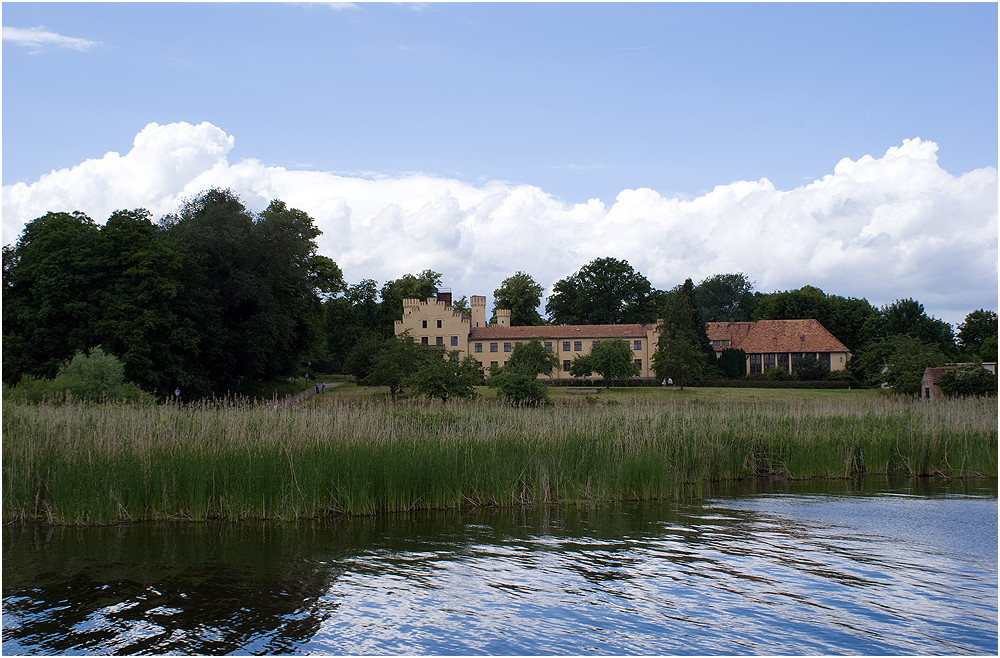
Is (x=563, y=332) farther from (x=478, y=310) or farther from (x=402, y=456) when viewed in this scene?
(x=402, y=456)

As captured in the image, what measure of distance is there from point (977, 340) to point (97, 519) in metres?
80.9

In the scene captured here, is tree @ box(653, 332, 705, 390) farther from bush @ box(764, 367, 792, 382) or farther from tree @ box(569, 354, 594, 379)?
bush @ box(764, 367, 792, 382)

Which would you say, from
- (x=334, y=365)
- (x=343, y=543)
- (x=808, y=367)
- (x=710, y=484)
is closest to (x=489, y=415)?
(x=710, y=484)

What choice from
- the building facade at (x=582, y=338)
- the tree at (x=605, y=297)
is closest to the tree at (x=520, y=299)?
the tree at (x=605, y=297)

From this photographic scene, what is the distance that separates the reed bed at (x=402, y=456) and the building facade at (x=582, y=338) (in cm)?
5475

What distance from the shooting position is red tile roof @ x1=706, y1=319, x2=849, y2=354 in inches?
2889

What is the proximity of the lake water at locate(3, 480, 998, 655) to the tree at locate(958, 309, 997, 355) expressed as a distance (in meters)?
72.2

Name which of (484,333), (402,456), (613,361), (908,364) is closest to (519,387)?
(613,361)

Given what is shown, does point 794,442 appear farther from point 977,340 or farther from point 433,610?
point 977,340

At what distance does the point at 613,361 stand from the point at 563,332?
1557 cm

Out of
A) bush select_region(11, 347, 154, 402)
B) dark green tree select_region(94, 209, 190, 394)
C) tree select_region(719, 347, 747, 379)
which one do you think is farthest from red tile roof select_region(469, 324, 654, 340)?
bush select_region(11, 347, 154, 402)

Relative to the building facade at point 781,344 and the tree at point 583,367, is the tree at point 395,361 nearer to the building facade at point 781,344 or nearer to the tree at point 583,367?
the tree at point 583,367

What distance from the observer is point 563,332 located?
7606 centimetres

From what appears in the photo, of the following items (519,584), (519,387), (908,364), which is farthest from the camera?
(908,364)
